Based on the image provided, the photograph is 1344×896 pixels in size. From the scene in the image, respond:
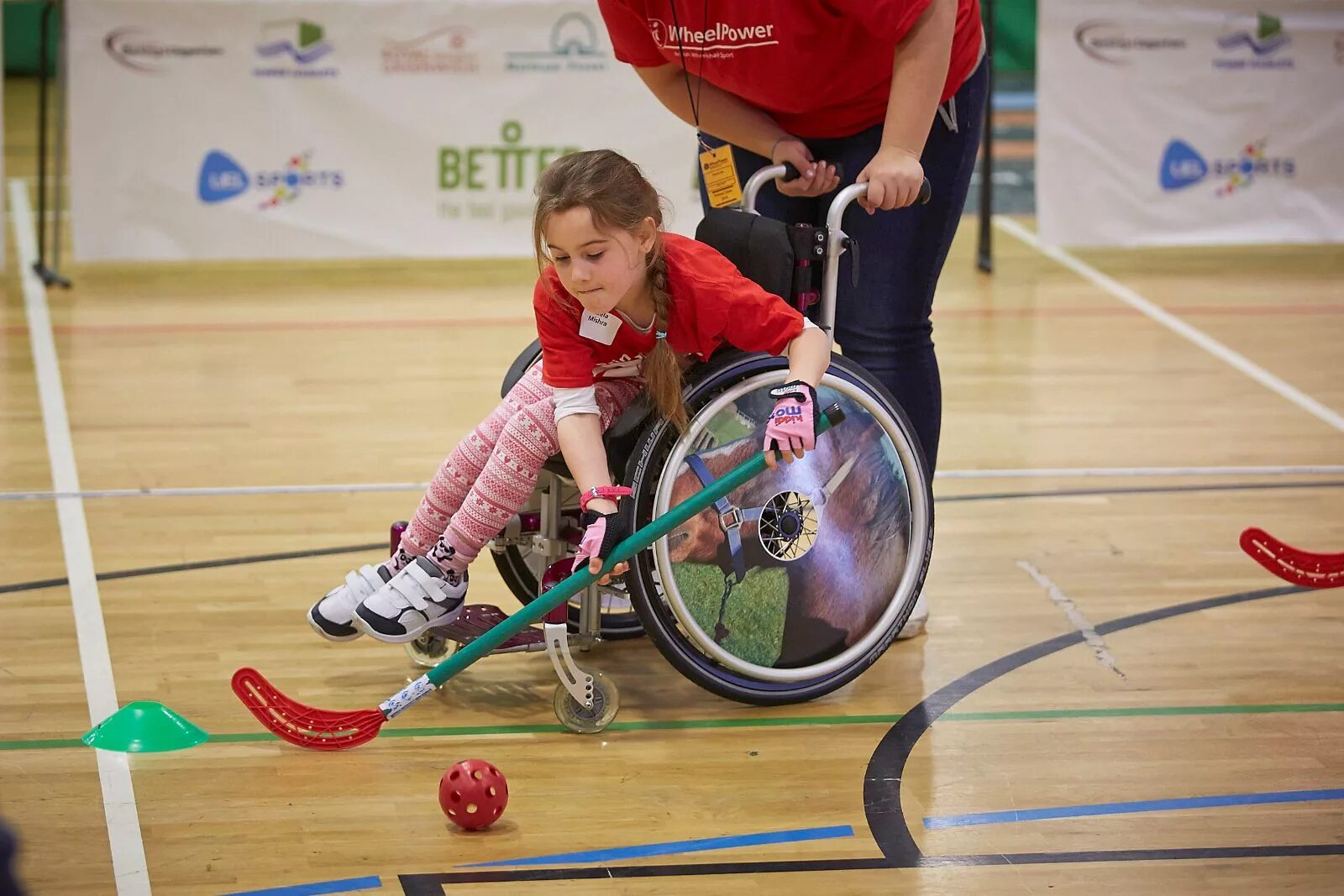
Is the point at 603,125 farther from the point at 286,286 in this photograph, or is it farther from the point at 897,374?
the point at 897,374

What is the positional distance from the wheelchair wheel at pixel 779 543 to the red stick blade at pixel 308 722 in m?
0.41

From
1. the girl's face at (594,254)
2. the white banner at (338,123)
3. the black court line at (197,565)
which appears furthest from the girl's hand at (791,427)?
the white banner at (338,123)

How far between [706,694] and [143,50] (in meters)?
3.66

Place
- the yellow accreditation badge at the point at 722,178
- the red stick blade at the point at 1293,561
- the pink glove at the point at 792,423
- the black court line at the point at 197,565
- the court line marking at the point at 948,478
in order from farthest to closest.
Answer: the court line marking at the point at 948,478
the black court line at the point at 197,565
the red stick blade at the point at 1293,561
the yellow accreditation badge at the point at 722,178
the pink glove at the point at 792,423

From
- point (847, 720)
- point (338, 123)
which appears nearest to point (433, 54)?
point (338, 123)

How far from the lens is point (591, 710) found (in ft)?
7.62

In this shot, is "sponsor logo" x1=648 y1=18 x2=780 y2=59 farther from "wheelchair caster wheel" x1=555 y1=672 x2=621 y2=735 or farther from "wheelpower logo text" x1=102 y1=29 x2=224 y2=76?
"wheelpower logo text" x1=102 y1=29 x2=224 y2=76

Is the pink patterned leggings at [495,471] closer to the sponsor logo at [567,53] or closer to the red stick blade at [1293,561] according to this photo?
the red stick blade at [1293,561]

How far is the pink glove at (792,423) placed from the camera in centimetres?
208

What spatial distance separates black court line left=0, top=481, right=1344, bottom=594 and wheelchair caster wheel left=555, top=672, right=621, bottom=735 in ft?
2.85

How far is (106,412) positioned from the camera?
4023mm

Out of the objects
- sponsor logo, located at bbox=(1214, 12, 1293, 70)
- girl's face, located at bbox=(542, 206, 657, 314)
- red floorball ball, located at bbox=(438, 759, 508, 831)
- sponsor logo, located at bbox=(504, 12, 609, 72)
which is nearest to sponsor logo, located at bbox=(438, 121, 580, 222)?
sponsor logo, located at bbox=(504, 12, 609, 72)

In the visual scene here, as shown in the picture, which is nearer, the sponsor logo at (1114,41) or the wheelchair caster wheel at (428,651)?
the wheelchair caster wheel at (428,651)

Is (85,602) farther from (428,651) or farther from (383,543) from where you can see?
(428,651)
